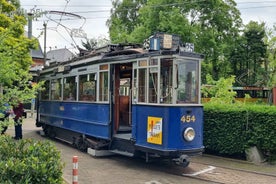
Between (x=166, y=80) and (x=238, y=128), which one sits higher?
(x=166, y=80)

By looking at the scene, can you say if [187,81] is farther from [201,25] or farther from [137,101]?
[201,25]

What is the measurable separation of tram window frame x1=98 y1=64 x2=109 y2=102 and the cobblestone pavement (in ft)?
6.06

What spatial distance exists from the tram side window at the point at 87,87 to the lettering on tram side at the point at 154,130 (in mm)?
2979

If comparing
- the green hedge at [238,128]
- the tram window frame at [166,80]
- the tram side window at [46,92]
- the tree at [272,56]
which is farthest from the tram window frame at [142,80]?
the tree at [272,56]

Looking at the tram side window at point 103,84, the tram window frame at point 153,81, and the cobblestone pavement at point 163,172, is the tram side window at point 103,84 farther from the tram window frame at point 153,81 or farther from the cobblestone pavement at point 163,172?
the tram window frame at point 153,81

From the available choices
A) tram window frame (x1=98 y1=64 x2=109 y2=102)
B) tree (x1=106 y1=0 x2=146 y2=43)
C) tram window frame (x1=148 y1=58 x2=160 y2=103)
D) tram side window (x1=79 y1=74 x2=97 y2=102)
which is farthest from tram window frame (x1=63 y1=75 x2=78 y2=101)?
tree (x1=106 y1=0 x2=146 y2=43)

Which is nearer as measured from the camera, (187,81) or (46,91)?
(187,81)

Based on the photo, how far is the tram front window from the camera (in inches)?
362

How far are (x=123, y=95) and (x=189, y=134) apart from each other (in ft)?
9.46

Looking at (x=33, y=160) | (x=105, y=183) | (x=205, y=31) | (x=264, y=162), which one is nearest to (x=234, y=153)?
(x=264, y=162)

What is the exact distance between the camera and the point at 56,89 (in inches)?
610

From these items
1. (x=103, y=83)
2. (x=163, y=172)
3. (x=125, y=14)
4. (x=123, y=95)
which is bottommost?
(x=163, y=172)

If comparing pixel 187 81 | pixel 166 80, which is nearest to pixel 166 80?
pixel 166 80

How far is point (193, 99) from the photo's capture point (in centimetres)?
951
